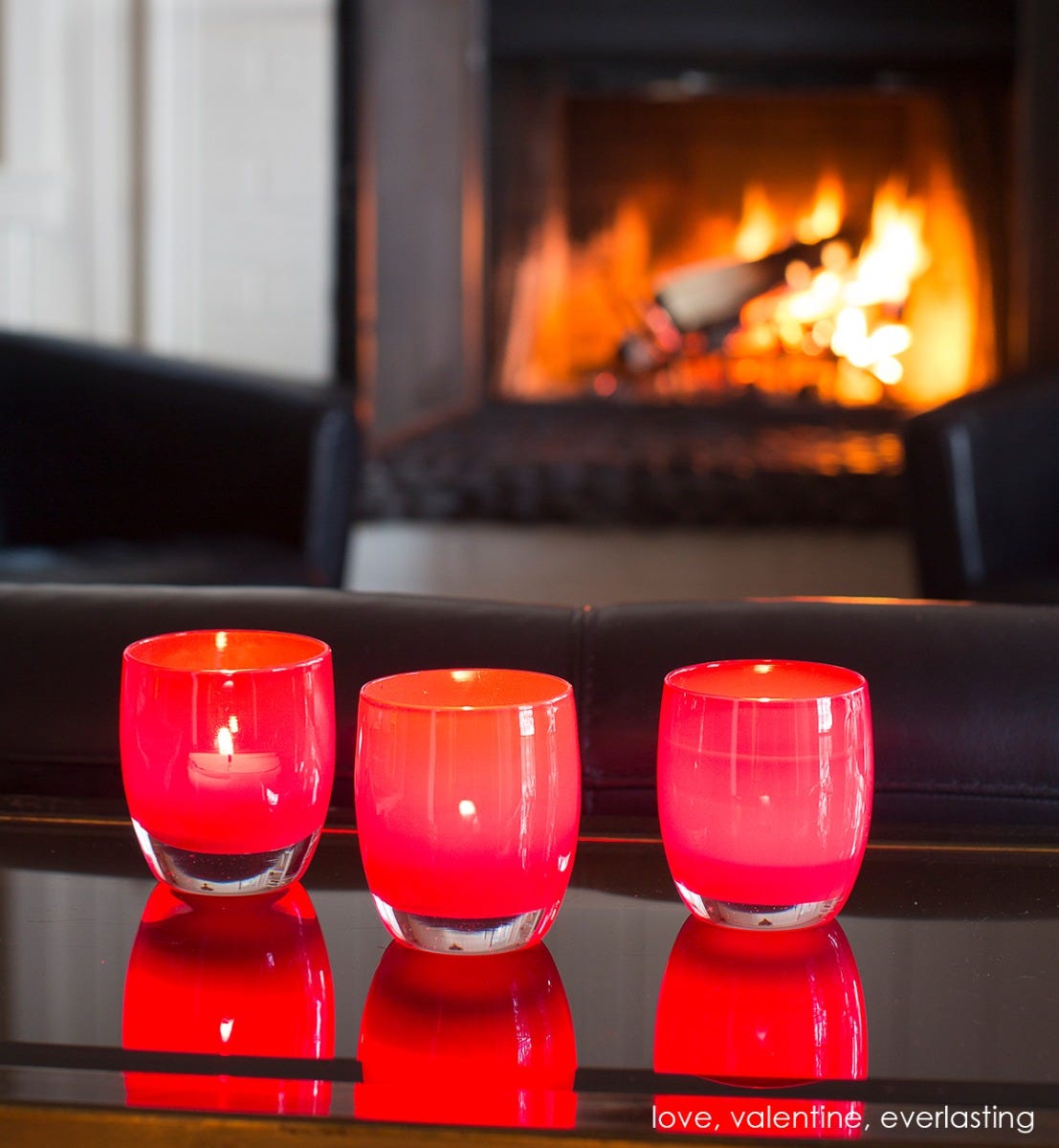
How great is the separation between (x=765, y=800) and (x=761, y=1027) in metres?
0.08

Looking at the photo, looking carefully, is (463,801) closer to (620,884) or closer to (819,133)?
(620,884)

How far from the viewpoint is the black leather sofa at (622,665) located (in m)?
0.71

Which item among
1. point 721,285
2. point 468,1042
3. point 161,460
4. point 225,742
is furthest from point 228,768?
Result: point 721,285

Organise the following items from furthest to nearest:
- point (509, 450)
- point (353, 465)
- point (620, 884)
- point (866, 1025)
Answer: point (509, 450) → point (353, 465) → point (620, 884) → point (866, 1025)

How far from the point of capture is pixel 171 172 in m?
2.67

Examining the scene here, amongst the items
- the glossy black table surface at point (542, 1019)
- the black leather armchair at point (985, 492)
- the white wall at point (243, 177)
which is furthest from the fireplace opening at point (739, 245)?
the glossy black table surface at point (542, 1019)

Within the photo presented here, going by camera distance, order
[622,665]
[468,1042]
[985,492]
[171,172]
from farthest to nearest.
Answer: [171,172], [985,492], [622,665], [468,1042]

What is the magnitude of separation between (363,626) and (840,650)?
25 centimetres

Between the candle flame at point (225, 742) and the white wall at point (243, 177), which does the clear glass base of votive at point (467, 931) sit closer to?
the candle flame at point (225, 742)

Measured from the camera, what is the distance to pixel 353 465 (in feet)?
6.56

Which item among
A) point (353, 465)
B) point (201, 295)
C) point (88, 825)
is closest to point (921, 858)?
point (88, 825)

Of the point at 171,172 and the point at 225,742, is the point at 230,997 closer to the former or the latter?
the point at 225,742

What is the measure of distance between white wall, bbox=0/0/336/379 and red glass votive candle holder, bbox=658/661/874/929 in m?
2.23

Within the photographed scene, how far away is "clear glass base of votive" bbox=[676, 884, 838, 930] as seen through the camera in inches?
20.6
